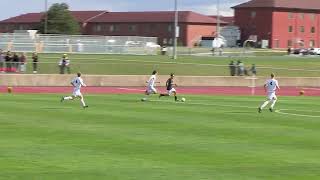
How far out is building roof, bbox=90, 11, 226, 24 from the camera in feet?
495

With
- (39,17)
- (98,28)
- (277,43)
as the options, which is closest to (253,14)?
(277,43)

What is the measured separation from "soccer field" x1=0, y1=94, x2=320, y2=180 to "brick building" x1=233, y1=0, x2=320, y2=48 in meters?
110

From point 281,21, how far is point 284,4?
410 cm

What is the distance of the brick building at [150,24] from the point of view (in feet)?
493

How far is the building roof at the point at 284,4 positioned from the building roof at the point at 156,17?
8.58 meters

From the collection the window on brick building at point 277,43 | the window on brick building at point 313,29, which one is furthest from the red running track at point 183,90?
the window on brick building at point 313,29

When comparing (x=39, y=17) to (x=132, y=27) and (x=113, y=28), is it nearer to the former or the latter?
(x=113, y=28)

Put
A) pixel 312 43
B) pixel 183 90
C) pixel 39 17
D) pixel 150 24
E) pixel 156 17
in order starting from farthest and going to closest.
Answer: pixel 39 17
pixel 156 17
pixel 150 24
pixel 312 43
pixel 183 90

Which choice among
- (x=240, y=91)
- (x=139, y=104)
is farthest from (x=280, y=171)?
(x=240, y=91)

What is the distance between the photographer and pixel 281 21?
138 m

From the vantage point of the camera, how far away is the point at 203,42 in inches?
5477

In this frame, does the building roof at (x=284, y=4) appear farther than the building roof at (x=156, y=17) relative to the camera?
No

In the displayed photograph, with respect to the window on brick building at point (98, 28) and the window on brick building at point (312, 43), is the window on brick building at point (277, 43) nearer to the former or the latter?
the window on brick building at point (312, 43)

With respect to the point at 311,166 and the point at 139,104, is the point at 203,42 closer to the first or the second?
the point at 139,104
